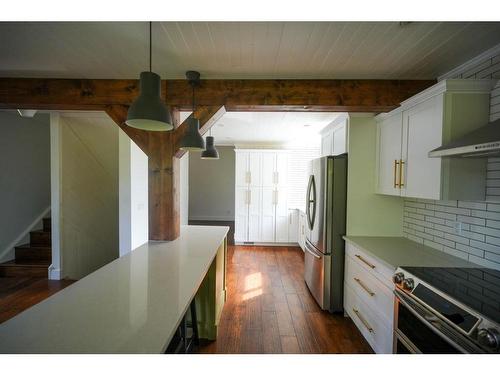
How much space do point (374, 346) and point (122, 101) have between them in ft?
10.2

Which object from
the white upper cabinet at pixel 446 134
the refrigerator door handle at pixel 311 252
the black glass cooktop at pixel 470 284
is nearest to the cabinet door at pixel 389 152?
the white upper cabinet at pixel 446 134

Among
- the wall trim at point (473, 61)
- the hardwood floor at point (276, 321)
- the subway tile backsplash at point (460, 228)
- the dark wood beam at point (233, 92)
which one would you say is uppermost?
the wall trim at point (473, 61)

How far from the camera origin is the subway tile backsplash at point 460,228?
5.09ft

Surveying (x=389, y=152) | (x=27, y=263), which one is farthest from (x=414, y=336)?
(x=27, y=263)

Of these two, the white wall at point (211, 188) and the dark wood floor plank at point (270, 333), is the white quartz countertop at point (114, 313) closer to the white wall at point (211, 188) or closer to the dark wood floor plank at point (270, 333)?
the dark wood floor plank at point (270, 333)

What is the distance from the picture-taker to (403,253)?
6.30ft

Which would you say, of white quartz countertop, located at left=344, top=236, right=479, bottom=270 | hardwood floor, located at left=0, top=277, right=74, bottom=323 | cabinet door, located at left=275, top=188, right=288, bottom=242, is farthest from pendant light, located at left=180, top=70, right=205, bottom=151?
cabinet door, located at left=275, top=188, right=288, bottom=242

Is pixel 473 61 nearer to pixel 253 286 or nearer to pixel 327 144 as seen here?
pixel 327 144

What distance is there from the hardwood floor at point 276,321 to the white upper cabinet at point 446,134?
149cm

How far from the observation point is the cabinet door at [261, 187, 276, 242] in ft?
16.3

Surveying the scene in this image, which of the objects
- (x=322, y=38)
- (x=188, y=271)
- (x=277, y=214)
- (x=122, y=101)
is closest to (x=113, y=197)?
(x=122, y=101)

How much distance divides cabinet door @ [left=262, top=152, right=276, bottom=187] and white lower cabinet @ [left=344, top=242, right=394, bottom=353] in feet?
8.90

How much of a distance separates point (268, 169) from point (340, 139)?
2312 millimetres
